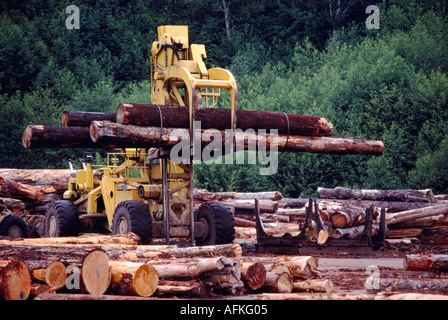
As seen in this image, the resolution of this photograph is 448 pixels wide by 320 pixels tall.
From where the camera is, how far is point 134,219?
15.4 metres

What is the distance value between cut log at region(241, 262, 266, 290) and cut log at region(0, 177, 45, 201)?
42.0 ft

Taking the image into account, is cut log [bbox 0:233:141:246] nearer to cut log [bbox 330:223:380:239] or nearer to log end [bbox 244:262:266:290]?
log end [bbox 244:262:266:290]

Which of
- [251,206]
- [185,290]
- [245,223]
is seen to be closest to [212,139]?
[185,290]

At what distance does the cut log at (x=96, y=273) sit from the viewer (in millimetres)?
9672

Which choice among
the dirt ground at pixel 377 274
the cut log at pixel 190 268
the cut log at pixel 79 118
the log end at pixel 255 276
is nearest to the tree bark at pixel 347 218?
the dirt ground at pixel 377 274

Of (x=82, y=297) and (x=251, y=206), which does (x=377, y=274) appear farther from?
(x=251, y=206)

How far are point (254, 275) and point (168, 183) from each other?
6867 mm

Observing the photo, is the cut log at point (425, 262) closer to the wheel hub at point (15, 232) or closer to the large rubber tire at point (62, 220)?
the large rubber tire at point (62, 220)

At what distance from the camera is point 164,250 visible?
12.3 metres

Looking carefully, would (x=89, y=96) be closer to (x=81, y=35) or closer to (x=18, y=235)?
(x=81, y=35)

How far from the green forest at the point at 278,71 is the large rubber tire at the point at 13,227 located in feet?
57.8

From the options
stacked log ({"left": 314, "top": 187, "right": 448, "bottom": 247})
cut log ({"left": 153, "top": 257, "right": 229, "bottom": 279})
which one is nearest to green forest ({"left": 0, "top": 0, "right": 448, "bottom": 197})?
stacked log ({"left": 314, "top": 187, "right": 448, "bottom": 247})

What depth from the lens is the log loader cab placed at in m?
15.5
